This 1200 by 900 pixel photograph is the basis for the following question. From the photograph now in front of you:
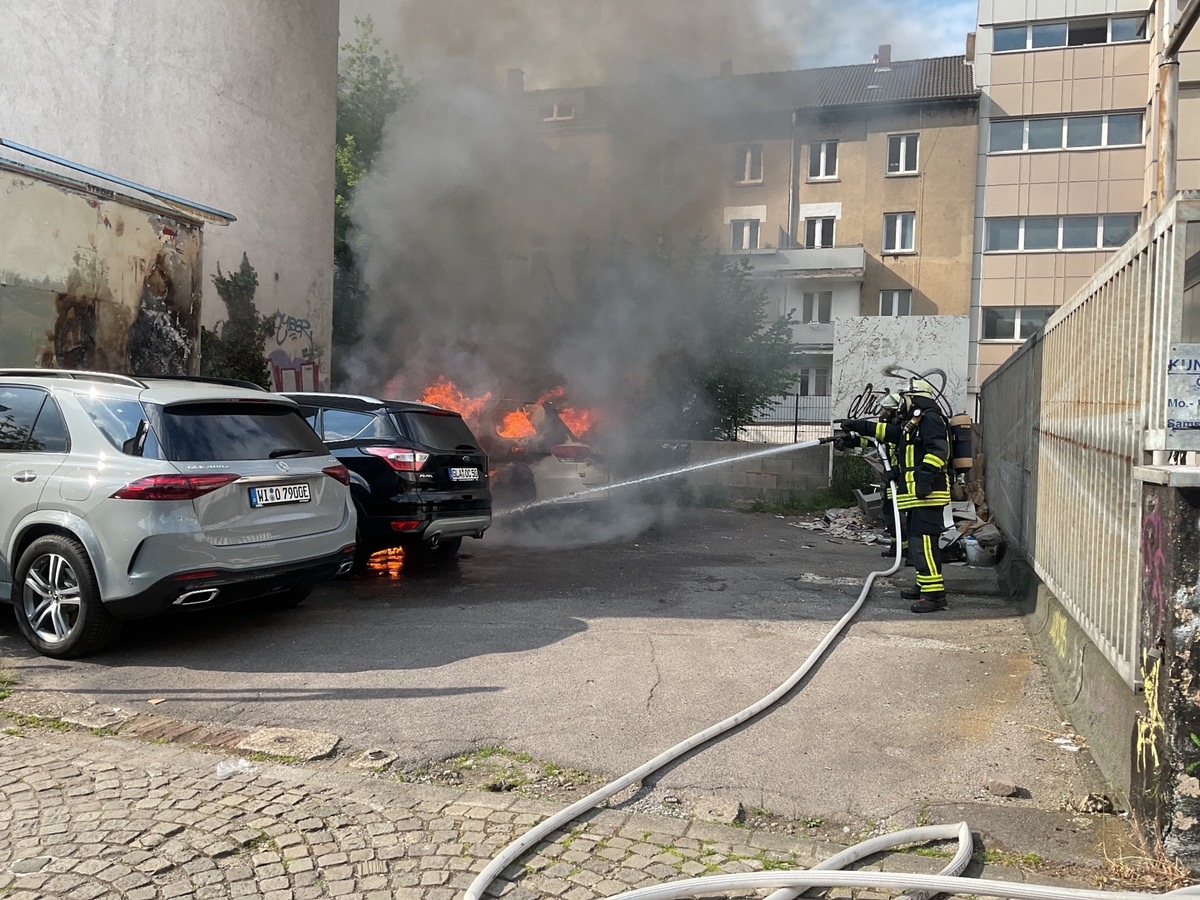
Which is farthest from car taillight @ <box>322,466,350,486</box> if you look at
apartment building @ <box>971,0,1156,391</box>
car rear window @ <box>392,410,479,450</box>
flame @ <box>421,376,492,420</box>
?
apartment building @ <box>971,0,1156,391</box>

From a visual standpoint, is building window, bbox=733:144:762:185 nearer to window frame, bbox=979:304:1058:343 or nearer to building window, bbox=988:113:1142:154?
window frame, bbox=979:304:1058:343

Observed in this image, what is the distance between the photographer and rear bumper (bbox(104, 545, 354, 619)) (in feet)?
15.9

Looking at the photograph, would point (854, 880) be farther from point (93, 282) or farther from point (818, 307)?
point (818, 307)

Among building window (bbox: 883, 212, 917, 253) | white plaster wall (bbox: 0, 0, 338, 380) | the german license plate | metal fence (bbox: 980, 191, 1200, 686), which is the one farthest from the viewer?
building window (bbox: 883, 212, 917, 253)

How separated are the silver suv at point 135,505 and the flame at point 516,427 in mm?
6349

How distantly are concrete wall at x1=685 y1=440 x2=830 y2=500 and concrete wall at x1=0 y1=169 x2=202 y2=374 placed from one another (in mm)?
7651

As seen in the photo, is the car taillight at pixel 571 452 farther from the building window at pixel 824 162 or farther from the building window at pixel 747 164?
the building window at pixel 824 162

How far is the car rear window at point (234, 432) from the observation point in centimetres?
508

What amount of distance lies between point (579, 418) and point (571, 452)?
2559 millimetres

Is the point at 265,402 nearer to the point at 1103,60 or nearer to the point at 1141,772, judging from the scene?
the point at 1141,772

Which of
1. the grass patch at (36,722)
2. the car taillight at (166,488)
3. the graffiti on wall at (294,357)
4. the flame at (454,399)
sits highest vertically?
the graffiti on wall at (294,357)

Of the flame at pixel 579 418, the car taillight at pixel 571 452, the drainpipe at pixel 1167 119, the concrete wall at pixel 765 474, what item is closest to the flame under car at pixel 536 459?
the car taillight at pixel 571 452

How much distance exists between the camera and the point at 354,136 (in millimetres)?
20375

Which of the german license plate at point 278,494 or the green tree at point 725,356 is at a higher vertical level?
the green tree at point 725,356
